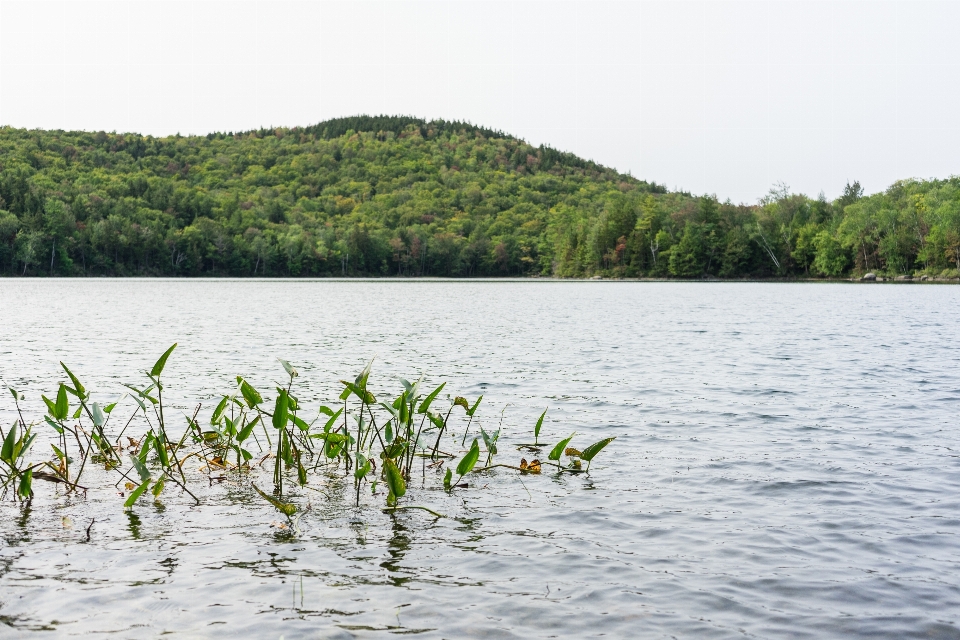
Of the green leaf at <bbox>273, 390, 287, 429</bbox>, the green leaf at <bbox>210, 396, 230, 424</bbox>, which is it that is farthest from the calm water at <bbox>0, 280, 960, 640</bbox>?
the green leaf at <bbox>210, 396, 230, 424</bbox>

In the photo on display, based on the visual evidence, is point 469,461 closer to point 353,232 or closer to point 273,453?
point 273,453

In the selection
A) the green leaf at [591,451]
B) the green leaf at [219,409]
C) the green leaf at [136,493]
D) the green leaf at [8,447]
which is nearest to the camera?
the green leaf at [136,493]

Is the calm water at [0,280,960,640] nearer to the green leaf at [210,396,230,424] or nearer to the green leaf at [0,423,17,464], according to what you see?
the green leaf at [0,423,17,464]

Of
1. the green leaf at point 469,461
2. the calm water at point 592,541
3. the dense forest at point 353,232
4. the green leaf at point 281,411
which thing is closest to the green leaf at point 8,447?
the calm water at point 592,541

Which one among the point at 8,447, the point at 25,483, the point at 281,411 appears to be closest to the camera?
the point at 8,447

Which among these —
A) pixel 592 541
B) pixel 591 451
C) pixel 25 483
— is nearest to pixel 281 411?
pixel 25 483

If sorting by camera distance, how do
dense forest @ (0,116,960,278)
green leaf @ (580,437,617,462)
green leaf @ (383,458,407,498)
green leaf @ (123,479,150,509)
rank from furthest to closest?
dense forest @ (0,116,960,278) < green leaf @ (580,437,617,462) < green leaf @ (383,458,407,498) < green leaf @ (123,479,150,509)

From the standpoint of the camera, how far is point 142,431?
14.6 metres

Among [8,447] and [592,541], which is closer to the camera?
[592,541]

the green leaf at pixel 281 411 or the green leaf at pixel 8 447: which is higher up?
the green leaf at pixel 281 411

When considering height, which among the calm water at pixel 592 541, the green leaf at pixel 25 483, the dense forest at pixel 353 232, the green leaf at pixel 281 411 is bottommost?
the calm water at pixel 592 541

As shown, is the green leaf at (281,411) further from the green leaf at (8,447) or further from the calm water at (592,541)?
the green leaf at (8,447)

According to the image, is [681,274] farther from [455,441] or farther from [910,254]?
[455,441]

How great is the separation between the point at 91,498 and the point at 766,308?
198ft
